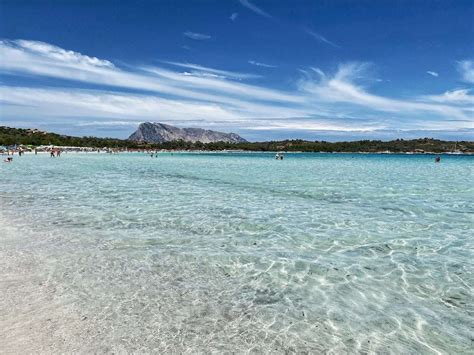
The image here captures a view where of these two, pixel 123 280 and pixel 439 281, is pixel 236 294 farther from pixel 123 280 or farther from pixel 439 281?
pixel 439 281

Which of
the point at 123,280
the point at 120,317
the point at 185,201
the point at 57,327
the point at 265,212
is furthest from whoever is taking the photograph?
the point at 185,201

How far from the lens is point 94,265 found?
332 inches

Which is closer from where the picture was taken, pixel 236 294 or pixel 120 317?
pixel 120 317

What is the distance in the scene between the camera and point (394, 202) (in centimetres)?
1900

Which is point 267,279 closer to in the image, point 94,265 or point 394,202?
point 94,265

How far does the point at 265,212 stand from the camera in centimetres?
1573

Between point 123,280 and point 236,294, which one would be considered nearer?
point 236,294

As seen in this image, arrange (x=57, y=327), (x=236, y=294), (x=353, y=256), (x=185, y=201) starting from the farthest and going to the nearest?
(x=185, y=201) < (x=353, y=256) < (x=236, y=294) < (x=57, y=327)

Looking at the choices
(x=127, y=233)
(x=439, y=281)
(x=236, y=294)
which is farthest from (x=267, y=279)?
(x=127, y=233)

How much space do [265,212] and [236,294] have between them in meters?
8.96

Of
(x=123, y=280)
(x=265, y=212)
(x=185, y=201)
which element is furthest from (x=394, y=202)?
(x=123, y=280)

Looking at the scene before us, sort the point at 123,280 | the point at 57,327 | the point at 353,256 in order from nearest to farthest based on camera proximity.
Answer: the point at 57,327
the point at 123,280
the point at 353,256

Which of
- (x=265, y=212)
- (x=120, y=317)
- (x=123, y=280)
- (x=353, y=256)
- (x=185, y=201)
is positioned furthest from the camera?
(x=185, y=201)

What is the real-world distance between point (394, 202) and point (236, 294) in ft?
48.2
